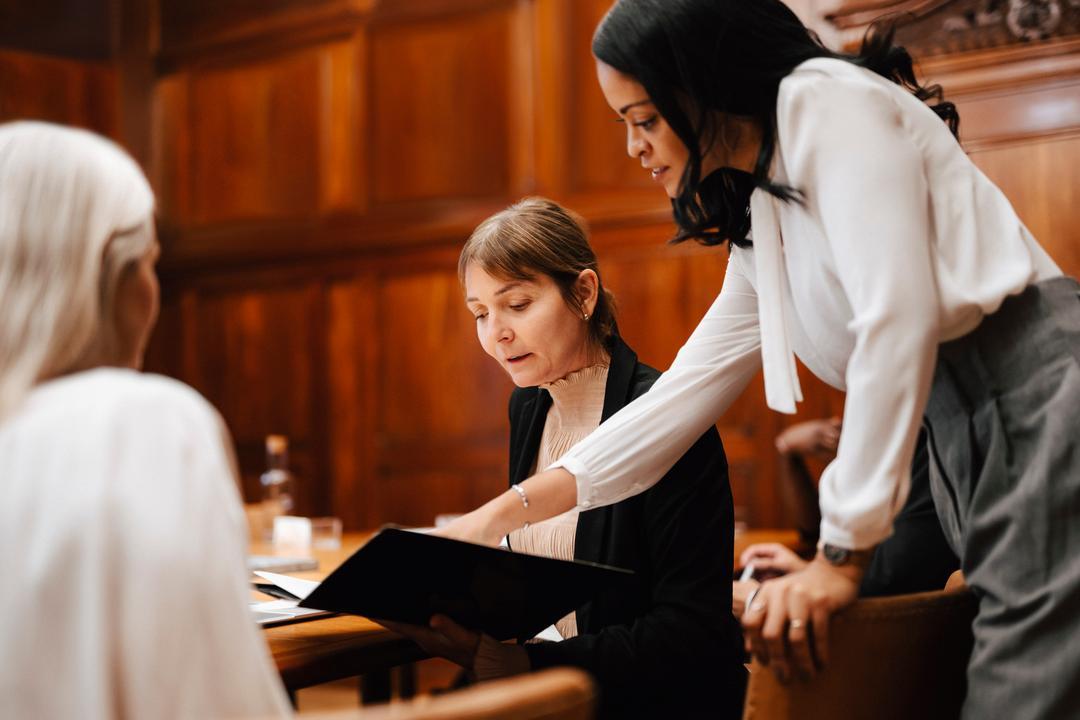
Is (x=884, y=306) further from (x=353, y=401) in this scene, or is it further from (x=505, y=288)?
(x=353, y=401)

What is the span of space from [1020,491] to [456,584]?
0.70 meters

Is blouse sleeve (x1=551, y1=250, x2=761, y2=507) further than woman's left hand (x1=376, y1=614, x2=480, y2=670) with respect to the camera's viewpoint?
Yes

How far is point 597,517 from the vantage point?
1.90 m

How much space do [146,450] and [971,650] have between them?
1.06 metres

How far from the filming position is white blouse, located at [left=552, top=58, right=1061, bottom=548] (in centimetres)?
128

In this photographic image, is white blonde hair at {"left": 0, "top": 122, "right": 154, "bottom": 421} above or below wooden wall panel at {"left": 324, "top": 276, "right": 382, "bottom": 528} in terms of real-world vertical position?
above

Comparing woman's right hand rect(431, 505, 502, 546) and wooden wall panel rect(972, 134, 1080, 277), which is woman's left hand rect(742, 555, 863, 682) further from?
wooden wall panel rect(972, 134, 1080, 277)

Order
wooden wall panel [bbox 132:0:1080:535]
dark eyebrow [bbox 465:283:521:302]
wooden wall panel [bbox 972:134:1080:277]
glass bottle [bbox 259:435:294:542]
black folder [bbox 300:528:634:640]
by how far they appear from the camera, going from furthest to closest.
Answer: wooden wall panel [bbox 132:0:1080:535]
wooden wall panel [bbox 972:134:1080:277]
glass bottle [bbox 259:435:294:542]
dark eyebrow [bbox 465:283:521:302]
black folder [bbox 300:528:634:640]

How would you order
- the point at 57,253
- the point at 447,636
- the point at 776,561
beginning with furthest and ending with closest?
the point at 776,561, the point at 447,636, the point at 57,253

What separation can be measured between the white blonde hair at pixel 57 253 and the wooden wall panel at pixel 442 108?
14.7 ft

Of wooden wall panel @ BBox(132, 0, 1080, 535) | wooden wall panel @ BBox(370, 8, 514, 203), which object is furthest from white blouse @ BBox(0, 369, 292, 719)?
→ wooden wall panel @ BBox(370, 8, 514, 203)

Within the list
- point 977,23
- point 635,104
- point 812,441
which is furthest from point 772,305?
point 977,23

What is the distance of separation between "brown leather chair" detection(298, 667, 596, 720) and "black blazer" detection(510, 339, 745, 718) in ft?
2.37

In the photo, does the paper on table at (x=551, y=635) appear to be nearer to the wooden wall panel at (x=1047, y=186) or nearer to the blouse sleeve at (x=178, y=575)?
the blouse sleeve at (x=178, y=575)
